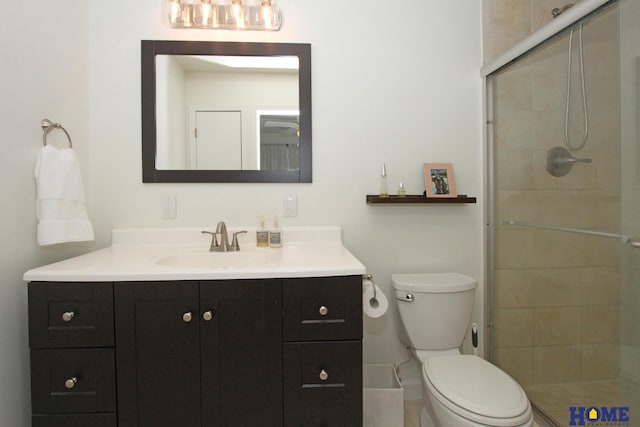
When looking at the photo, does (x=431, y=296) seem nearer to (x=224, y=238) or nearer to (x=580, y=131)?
(x=580, y=131)

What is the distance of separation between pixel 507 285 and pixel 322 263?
109cm

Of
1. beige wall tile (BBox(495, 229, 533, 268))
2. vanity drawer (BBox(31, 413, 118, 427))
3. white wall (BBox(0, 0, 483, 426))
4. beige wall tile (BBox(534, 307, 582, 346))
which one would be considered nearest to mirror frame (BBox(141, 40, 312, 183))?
white wall (BBox(0, 0, 483, 426))

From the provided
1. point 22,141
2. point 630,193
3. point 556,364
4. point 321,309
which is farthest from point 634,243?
point 22,141

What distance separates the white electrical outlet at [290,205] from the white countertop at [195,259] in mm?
79

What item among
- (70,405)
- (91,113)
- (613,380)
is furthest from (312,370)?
(91,113)

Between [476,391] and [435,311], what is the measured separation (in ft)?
1.21

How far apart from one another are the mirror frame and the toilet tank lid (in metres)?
0.72

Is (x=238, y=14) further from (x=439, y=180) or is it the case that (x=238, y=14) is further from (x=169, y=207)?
(x=439, y=180)

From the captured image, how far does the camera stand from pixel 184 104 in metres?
1.51

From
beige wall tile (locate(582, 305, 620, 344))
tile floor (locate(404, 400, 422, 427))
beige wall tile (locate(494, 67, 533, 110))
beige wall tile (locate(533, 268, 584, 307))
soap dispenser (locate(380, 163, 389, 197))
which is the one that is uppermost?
beige wall tile (locate(494, 67, 533, 110))

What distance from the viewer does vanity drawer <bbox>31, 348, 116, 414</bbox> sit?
97 centimetres

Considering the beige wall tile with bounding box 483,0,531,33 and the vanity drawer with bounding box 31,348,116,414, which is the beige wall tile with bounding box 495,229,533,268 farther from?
the vanity drawer with bounding box 31,348,116,414

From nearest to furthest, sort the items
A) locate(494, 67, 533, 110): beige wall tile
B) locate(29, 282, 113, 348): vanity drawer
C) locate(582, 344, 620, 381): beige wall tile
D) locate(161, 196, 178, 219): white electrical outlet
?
locate(29, 282, 113, 348): vanity drawer < locate(582, 344, 620, 381): beige wall tile < locate(494, 67, 533, 110): beige wall tile < locate(161, 196, 178, 219): white electrical outlet

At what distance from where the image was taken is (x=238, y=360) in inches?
39.5
